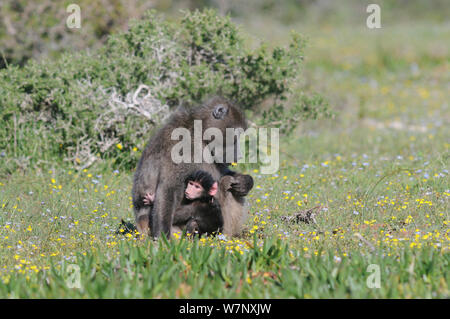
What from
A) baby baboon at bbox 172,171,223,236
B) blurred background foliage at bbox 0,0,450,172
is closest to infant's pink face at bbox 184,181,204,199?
baby baboon at bbox 172,171,223,236

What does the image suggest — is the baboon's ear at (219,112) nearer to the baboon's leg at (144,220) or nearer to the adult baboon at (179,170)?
the adult baboon at (179,170)

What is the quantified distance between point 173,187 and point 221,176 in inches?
25.4

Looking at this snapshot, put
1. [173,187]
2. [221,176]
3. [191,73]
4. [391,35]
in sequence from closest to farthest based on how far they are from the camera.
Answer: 1. [173,187]
2. [221,176]
3. [191,73]
4. [391,35]

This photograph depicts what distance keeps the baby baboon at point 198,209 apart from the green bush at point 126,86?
126 inches

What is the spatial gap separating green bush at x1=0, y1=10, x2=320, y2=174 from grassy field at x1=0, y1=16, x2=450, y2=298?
492 millimetres

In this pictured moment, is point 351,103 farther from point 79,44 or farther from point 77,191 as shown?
point 77,191

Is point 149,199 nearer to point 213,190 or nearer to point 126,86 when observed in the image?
point 213,190

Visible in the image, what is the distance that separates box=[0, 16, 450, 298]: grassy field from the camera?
485cm

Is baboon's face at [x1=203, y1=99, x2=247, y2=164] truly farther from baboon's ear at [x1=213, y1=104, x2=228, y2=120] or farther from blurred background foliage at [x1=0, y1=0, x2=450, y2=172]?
blurred background foliage at [x1=0, y1=0, x2=450, y2=172]

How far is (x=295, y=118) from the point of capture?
400 inches

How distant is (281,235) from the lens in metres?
6.55

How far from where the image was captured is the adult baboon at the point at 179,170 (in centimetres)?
627

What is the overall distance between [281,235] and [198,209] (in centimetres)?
87
